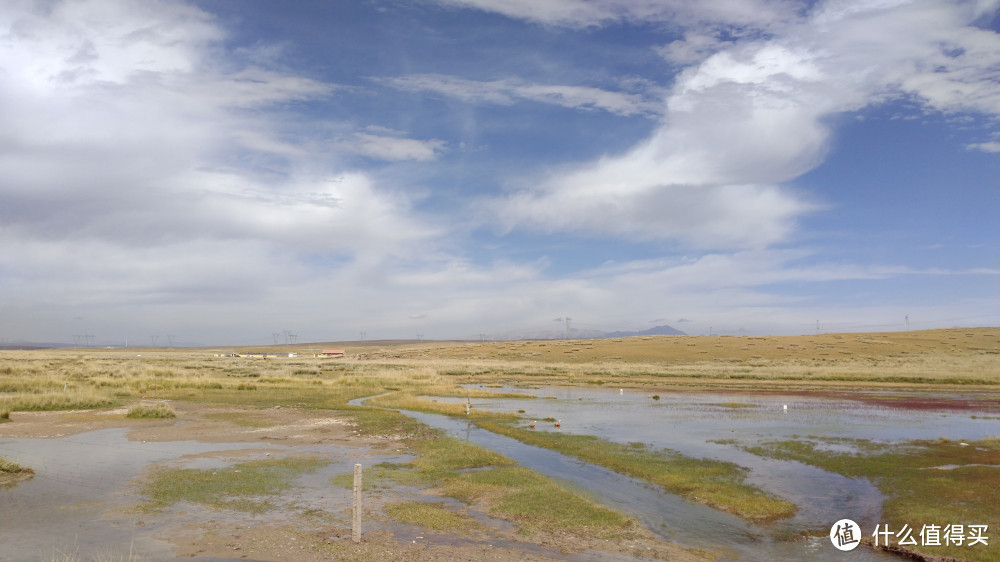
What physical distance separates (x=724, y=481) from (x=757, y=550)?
628 cm

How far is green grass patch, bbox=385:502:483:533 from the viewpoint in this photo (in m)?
13.6

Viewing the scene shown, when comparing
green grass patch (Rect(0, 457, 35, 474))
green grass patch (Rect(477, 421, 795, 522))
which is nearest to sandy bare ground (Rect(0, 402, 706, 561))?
green grass patch (Rect(0, 457, 35, 474))

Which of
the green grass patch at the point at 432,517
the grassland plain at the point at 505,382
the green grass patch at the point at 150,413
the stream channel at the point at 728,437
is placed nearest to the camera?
the green grass patch at the point at 432,517

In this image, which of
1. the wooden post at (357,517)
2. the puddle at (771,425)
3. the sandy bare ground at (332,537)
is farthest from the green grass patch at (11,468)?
the puddle at (771,425)

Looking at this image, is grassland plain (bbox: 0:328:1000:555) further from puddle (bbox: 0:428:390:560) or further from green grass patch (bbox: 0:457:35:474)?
green grass patch (bbox: 0:457:35:474)

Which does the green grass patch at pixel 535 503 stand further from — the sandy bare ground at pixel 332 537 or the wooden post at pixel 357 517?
the wooden post at pixel 357 517

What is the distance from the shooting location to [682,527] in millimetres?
14367

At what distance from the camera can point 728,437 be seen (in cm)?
2789

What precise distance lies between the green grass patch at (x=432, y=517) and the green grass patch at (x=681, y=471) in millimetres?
7139

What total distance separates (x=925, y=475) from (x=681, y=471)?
25.6 ft

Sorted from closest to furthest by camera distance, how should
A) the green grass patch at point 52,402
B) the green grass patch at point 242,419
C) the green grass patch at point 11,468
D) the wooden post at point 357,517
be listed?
the wooden post at point 357,517
the green grass patch at point 11,468
the green grass patch at point 242,419
the green grass patch at point 52,402

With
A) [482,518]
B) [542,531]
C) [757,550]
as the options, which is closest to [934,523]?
[757,550]

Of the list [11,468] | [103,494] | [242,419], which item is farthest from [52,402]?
[103,494]

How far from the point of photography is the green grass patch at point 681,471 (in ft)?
52.7
